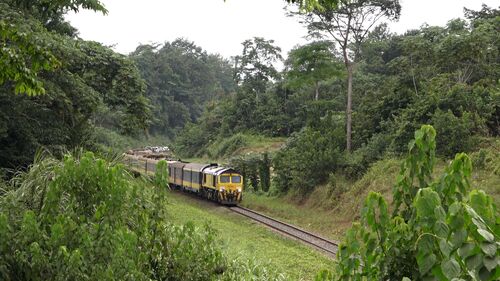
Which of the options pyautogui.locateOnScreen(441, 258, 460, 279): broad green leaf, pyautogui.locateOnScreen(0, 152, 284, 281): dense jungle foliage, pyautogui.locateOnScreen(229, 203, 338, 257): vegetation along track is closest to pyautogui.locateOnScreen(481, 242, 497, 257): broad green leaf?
pyautogui.locateOnScreen(441, 258, 460, 279): broad green leaf

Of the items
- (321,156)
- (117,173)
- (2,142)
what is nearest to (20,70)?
(117,173)

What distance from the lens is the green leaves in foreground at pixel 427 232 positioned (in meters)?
1.85

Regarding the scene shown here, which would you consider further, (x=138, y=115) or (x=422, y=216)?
(x=138, y=115)

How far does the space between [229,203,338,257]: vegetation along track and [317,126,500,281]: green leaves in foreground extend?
39.5ft

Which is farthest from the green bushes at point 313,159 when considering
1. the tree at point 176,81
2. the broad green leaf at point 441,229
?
the tree at point 176,81

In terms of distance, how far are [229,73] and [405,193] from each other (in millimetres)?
84742

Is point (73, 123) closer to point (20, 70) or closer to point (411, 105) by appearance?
point (20, 70)

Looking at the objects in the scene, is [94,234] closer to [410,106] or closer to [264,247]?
[264,247]

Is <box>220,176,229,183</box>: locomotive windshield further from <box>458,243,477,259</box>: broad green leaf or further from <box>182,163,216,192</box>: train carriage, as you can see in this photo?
<box>458,243,477,259</box>: broad green leaf

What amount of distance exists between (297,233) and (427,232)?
15.8 meters

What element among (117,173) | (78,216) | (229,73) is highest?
(229,73)

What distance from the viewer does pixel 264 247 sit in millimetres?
14562

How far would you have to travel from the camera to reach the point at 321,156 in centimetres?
2206

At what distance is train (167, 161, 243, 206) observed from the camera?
25.0m
